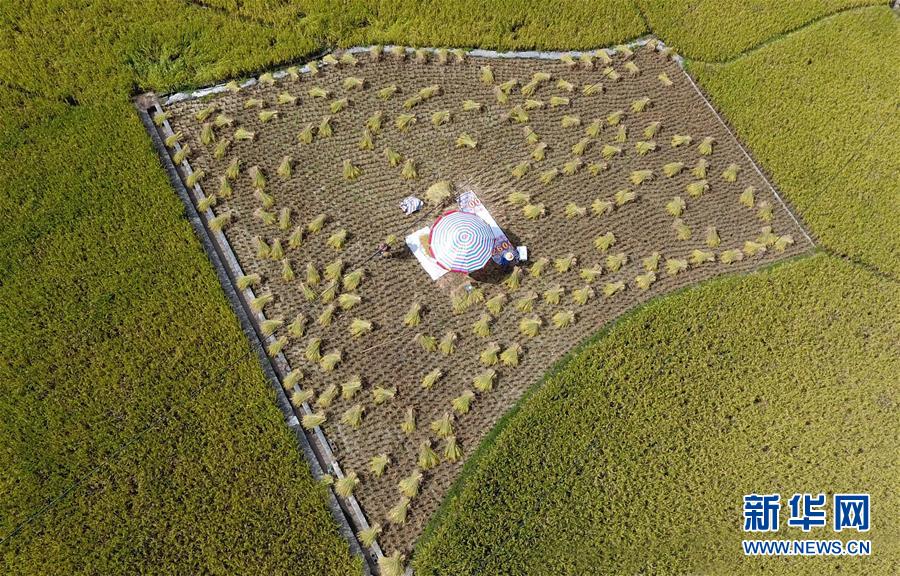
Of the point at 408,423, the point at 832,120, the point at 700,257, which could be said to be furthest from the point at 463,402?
the point at 832,120

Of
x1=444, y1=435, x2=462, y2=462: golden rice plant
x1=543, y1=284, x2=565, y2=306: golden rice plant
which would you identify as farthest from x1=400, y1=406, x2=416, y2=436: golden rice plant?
x1=543, y1=284, x2=565, y2=306: golden rice plant

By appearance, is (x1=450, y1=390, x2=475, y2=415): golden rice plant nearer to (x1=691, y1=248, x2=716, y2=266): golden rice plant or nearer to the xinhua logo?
the xinhua logo

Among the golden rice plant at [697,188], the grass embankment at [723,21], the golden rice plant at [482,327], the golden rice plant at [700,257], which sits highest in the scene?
the grass embankment at [723,21]

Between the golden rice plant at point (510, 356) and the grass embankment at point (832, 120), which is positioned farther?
the grass embankment at point (832, 120)

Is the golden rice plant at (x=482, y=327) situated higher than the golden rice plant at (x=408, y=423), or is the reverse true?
the golden rice plant at (x=482, y=327)

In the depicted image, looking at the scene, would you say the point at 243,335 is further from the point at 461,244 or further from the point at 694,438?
the point at 694,438

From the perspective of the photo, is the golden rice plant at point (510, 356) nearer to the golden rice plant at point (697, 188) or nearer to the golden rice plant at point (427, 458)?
the golden rice plant at point (427, 458)

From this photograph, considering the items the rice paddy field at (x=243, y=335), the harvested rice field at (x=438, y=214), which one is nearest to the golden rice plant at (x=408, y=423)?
the harvested rice field at (x=438, y=214)
